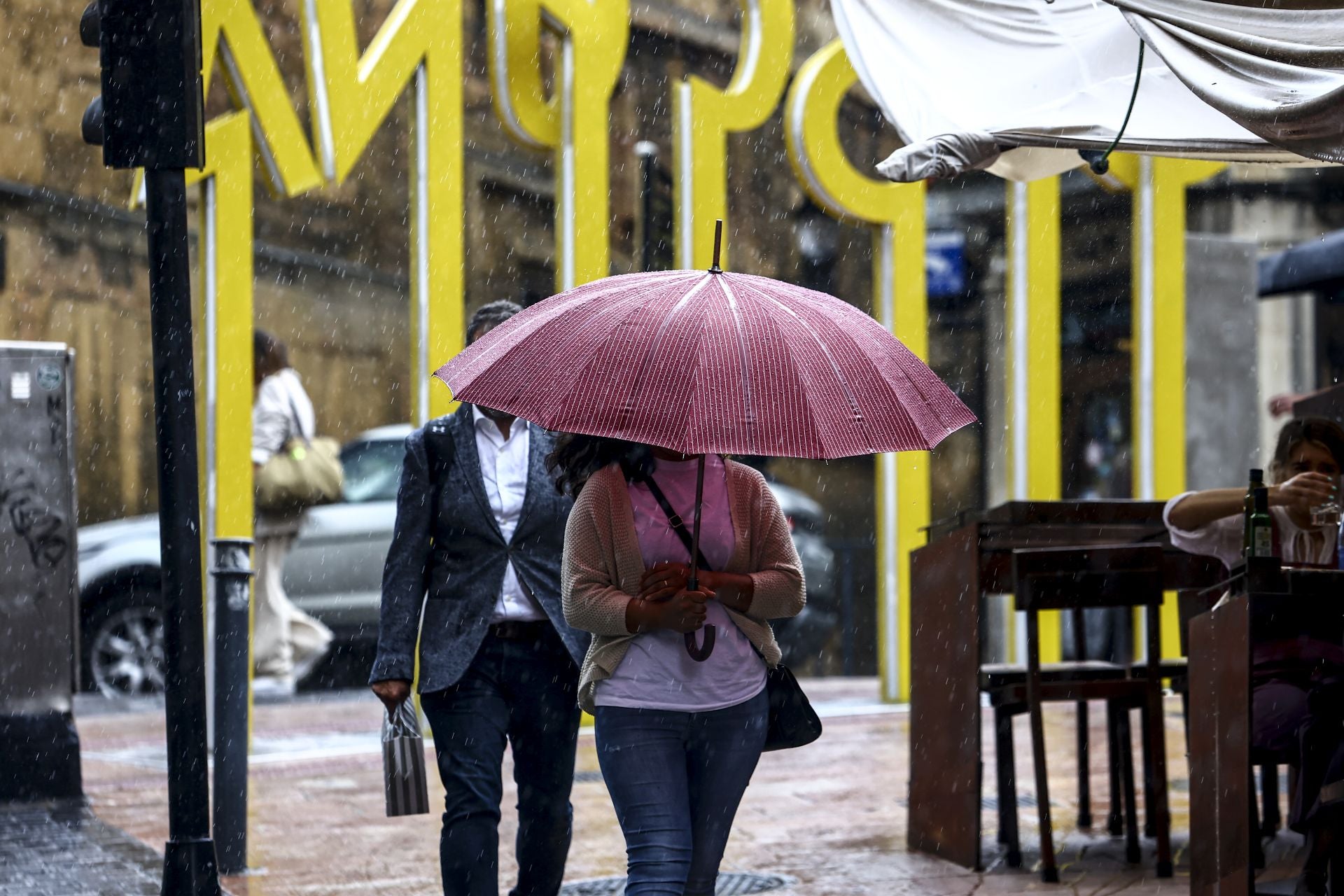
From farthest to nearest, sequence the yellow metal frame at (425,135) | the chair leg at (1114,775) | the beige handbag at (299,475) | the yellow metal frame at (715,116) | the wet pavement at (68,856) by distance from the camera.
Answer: the beige handbag at (299,475) < the yellow metal frame at (715,116) < the yellow metal frame at (425,135) < the chair leg at (1114,775) < the wet pavement at (68,856)

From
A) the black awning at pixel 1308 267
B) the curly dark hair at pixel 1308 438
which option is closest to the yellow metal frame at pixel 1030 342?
the black awning at pixel 1308 267

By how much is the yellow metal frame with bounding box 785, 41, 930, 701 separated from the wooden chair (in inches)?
186

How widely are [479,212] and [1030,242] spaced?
11.4m

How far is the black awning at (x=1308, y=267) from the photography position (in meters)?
10.8

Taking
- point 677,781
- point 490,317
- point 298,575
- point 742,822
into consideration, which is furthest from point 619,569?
point 298,575

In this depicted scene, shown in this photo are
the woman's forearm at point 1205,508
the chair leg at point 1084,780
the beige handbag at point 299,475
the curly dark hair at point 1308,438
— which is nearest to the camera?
the woman's forearm at point 1205,508

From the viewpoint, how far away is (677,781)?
152 inches

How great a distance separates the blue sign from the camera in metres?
24.9

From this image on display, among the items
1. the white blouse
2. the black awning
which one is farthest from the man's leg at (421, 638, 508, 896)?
the black awning

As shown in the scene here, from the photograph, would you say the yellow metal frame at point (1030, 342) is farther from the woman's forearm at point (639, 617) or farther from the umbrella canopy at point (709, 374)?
the woman's forearm at point (639, 617)

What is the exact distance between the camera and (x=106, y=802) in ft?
25.6

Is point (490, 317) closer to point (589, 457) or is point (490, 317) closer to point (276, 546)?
point (589, 457)

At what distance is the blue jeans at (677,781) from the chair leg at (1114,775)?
306cm

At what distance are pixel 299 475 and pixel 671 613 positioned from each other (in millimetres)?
8101
